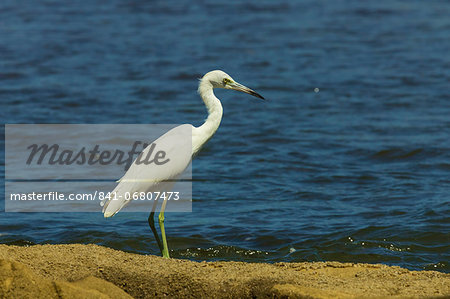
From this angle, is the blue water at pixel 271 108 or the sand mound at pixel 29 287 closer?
the sand mound at pixel 29 287

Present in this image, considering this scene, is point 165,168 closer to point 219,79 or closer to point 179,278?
point 219,79

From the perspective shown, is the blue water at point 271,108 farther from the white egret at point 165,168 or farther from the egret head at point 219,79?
the egret head at point 219,79

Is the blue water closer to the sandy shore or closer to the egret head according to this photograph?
the sandy shore

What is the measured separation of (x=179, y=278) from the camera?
5.54 m

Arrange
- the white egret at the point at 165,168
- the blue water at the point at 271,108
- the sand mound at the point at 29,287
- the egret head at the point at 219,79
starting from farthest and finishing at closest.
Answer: the blue water at the point at 271,108
the egret head at the point at 219,79
the white egret at the point at 165,168
the sand mound at the point at 29,287

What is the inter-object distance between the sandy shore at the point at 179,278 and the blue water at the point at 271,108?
1482 mm

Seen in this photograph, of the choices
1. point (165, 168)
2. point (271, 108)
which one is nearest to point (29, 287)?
point (165, 168)

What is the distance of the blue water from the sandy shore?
1482 millimetres

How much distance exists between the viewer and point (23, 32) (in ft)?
70.7

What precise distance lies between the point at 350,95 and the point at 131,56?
632 cm

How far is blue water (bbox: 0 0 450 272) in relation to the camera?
8352 millimetres

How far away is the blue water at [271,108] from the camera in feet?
27.4

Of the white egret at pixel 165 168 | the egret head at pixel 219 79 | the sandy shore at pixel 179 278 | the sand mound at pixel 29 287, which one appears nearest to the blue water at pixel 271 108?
the white egret at pixel 165 168

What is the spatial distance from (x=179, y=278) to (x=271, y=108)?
966 centimetres
